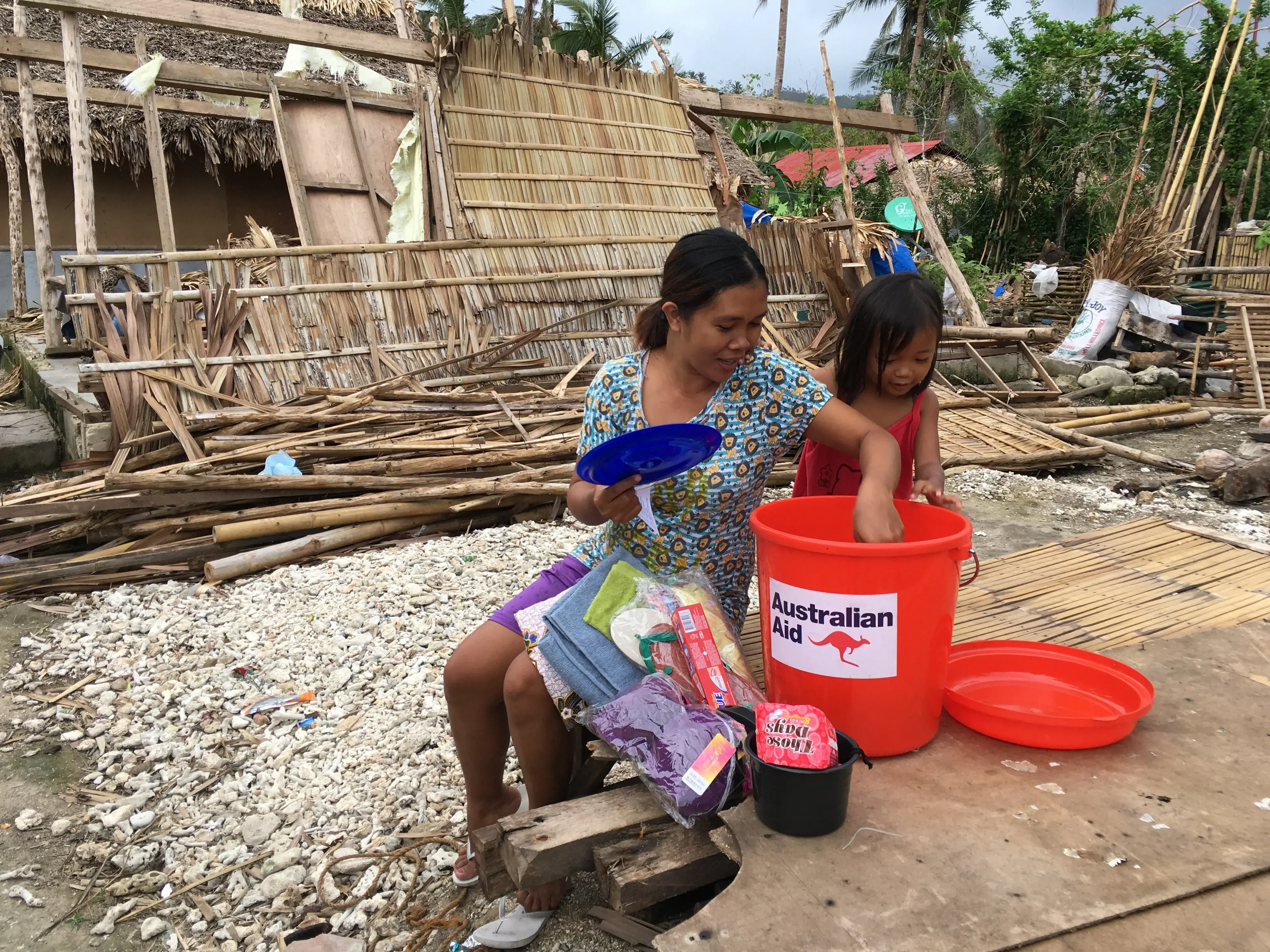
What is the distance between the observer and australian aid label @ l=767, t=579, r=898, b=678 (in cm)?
150

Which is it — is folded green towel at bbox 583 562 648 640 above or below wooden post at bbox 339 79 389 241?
below

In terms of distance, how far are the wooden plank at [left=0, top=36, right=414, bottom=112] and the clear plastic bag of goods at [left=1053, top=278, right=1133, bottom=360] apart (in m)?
7.55

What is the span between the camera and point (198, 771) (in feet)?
8.50

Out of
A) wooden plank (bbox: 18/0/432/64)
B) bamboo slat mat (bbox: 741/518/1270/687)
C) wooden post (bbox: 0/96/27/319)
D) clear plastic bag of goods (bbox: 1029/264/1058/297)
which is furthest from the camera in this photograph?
clear plastic bag of goods (bbox: 1029/264/1058/297)

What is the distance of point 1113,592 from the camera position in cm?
255

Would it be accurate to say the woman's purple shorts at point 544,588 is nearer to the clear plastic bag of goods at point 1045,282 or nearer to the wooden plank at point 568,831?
the wooden plank at point 568,831

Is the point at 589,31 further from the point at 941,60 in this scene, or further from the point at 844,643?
the point at 844,643

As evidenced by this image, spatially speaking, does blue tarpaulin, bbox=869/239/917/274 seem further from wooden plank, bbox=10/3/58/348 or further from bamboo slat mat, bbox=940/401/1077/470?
wooden plank, bbox=10/3/58/348

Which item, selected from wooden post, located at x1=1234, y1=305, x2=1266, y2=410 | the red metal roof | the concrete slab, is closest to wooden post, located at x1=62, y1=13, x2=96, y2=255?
the concrete slab

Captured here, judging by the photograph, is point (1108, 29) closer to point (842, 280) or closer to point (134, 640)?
Result: point (842, 280)

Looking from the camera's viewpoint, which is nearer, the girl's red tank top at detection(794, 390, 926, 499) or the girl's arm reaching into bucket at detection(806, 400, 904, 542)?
the girl's arm reaching into bucket at detection(806, 400, 904, 542)

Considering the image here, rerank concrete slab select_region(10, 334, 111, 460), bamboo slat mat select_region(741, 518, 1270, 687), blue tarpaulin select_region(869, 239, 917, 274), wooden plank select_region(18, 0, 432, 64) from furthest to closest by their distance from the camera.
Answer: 1. blue tarpaulin select_region(869, 239, 917, 274)
2. wooden plank select_region(18, 0, 432, 64)
3. concrete slab select_region(10, 334, 111, 460)
4. bamboo slat mat select_region(741, 518, 1270, 687)

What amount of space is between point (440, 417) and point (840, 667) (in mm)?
3832

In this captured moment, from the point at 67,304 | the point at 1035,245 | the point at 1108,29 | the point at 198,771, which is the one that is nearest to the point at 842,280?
the point at 67,304
